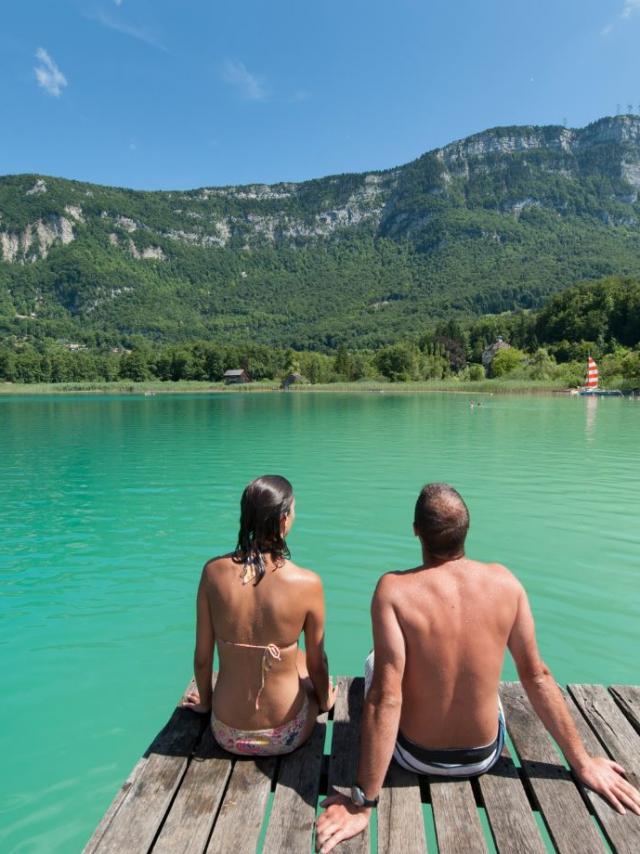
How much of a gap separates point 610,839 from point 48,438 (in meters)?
28.3

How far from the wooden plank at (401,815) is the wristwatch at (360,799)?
0.08 m

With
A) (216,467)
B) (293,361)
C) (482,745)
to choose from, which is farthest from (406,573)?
(293,361)

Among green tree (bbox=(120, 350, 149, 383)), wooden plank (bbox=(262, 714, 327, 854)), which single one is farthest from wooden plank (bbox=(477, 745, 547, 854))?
green tree (bbox=(120, 350, 149, 383))

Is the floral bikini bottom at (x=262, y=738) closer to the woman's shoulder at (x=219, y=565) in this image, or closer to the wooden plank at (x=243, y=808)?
the wooden plank at (x=243, y=808)

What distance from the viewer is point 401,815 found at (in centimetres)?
258

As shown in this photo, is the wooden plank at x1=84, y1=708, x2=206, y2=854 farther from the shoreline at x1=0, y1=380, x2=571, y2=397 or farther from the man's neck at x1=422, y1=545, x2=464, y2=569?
the shoreline at x1=0, y1=380, x2=571, y2=397

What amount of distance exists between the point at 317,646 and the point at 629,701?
2176 millimetres

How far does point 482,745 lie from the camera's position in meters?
2.78

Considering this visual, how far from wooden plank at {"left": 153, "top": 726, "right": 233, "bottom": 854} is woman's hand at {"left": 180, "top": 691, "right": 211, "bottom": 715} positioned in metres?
0.24

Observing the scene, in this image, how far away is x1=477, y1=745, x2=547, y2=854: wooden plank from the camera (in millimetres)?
2443

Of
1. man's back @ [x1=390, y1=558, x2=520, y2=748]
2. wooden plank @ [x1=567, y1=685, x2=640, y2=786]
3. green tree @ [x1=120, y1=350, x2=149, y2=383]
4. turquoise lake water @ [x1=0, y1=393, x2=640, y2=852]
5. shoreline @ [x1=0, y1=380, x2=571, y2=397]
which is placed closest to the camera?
man's back @ [x1=390, y1=558, x2=520, y2=748]

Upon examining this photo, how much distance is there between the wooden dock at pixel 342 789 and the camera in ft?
8.03

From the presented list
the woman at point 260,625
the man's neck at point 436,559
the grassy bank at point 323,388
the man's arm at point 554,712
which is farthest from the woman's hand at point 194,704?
the grassy bank at point 323,388

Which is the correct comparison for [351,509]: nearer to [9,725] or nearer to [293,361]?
[9,725]
